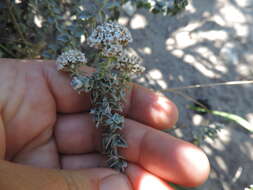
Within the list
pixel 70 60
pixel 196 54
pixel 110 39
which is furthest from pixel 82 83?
pixel 196 54

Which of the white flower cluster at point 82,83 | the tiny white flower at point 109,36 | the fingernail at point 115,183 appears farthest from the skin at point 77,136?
the tiny white flower at point 109,36

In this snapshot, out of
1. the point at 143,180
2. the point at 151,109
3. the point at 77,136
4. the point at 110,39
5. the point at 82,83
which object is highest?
the point at 110,39

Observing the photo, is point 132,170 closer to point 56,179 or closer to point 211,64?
point 56,179

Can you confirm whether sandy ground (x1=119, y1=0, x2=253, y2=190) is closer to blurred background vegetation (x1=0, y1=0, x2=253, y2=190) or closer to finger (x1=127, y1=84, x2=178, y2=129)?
blurred background vegetation (x1=0, y1=0, x2=253, y2=190)

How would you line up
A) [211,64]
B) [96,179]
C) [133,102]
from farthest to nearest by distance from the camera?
[211,64] → [133,102] → [96,179]

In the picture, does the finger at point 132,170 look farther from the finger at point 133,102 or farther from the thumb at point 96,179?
the finger at point 133,102

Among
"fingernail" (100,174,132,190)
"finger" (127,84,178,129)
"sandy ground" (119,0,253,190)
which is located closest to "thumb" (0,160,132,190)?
"fingernail" (100,174,132,190)

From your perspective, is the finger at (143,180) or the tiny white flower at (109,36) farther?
the finger at (143,180)
